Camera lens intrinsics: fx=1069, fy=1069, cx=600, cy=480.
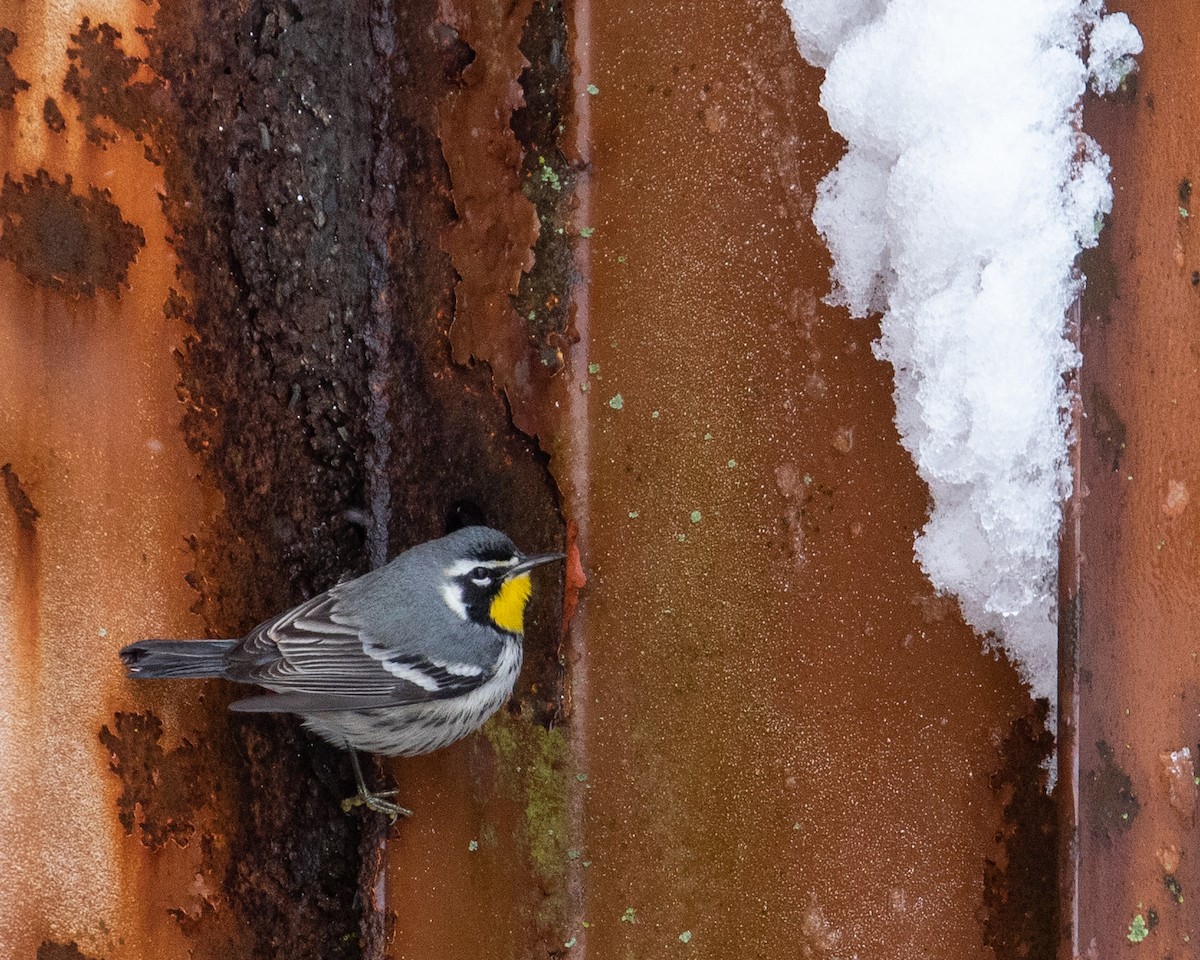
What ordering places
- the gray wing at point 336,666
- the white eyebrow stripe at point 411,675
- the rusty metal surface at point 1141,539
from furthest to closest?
the white eyebrow stripe at point 411,675, the gray wing at point 336,666, the rusty metal surface at point 1141,539

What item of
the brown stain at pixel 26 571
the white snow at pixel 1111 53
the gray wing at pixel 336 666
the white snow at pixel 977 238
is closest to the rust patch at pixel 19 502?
the brown stain at pixel 26 571

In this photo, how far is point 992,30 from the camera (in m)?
1.67

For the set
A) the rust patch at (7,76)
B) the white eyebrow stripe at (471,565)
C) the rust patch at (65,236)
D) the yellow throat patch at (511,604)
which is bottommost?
the yellow throat patch at (511,604)

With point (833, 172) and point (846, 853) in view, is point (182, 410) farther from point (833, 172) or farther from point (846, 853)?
point (846, 853)

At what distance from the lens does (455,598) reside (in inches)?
89.2

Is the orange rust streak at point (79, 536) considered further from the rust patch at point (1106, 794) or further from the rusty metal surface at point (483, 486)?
the rust patch at point (1106, 794)

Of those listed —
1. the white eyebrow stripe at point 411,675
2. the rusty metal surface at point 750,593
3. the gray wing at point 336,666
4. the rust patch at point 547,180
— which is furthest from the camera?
the white eyebrow stripe at point 411,675

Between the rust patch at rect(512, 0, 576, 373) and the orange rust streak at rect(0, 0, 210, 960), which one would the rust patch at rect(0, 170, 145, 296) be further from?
the rust patch at rect(512, 0, 576, 373)

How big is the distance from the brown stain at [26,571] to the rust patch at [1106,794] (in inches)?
64.6

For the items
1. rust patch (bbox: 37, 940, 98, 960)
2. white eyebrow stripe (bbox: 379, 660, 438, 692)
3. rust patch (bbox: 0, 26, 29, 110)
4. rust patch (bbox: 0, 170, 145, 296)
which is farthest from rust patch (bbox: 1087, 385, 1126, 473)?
rust patch (bbox: 37, 940, 98, 960)

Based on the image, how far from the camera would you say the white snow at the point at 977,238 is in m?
1.57

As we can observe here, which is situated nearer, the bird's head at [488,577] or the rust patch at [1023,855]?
the rust patch at [1023,855]

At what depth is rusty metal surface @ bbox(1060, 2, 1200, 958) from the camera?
1.53 metres

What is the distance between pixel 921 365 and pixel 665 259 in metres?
0.55
